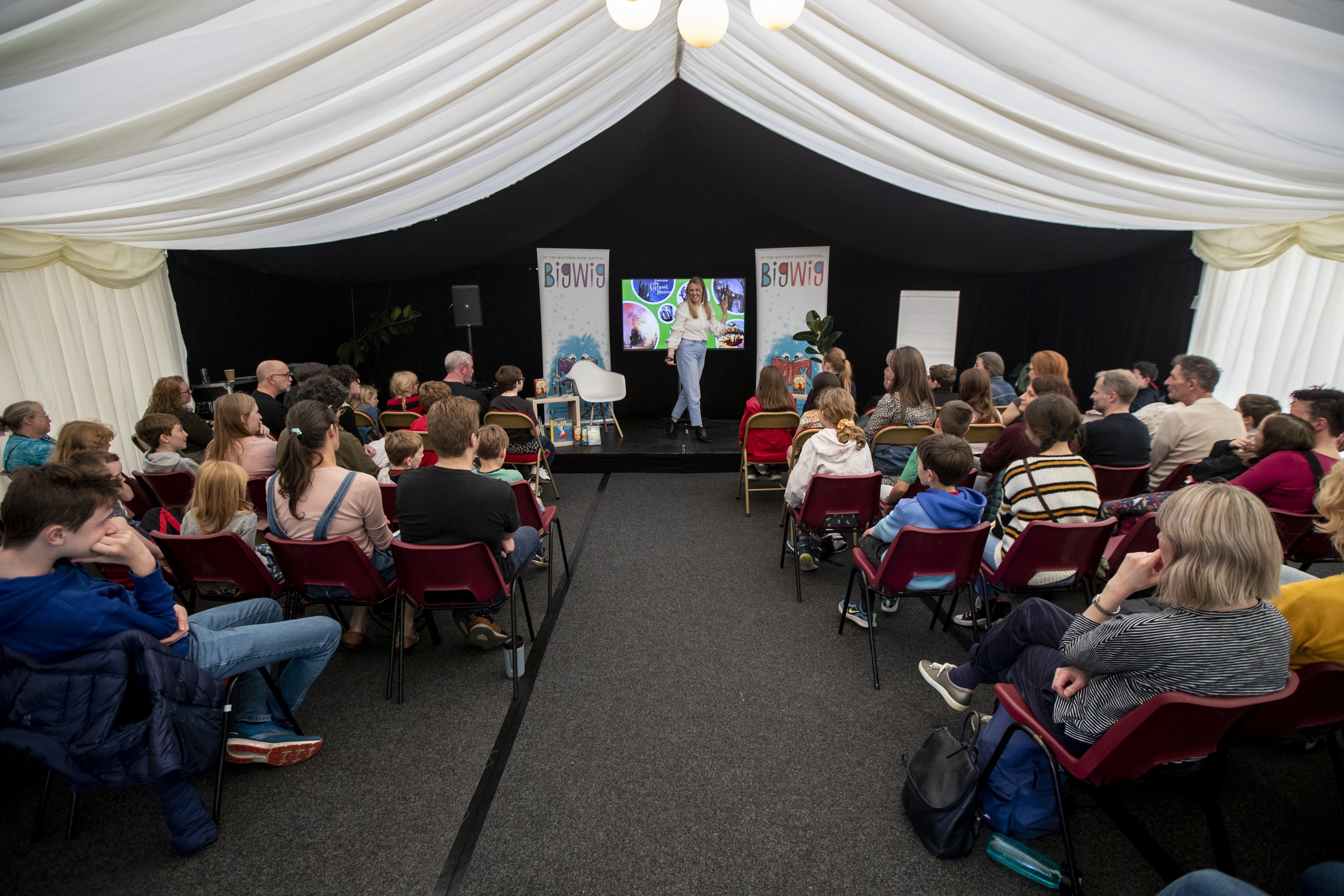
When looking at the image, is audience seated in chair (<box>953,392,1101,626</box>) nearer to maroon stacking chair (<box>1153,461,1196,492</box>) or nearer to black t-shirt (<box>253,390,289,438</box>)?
maroon stacking chair (<box>1153,461,1196,492</box>)

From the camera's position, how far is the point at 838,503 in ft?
11.9

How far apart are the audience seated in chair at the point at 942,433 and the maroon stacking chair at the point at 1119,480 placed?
0.79 meters

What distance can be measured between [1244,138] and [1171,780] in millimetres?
2850

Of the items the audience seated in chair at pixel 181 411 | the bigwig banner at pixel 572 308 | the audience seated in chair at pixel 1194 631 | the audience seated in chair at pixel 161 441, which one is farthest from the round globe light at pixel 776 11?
the bigwig banner at pixel 572 308

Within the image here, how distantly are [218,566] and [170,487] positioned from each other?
150 centimetres

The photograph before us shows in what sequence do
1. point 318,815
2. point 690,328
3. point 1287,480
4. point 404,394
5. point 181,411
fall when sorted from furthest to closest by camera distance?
1. point 690,328
2. point 404,394
3. point 181,411
4. point 1287,480
5. point 318,815

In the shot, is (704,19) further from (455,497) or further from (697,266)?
(697,266)

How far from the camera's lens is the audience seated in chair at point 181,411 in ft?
13.9

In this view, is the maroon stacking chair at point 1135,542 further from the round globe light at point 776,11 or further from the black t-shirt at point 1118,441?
the round globe light at point 776,11

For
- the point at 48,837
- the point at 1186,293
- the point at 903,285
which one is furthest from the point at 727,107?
the point at 48,837

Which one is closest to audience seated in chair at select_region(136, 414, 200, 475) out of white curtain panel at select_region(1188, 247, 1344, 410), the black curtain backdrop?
the black curtain backdrop

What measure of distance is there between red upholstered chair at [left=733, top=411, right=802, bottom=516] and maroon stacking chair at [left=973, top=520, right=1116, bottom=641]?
6.78 feet

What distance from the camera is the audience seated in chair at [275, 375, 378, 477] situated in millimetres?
3500

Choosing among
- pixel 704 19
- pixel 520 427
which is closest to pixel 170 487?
pixel 520 427
